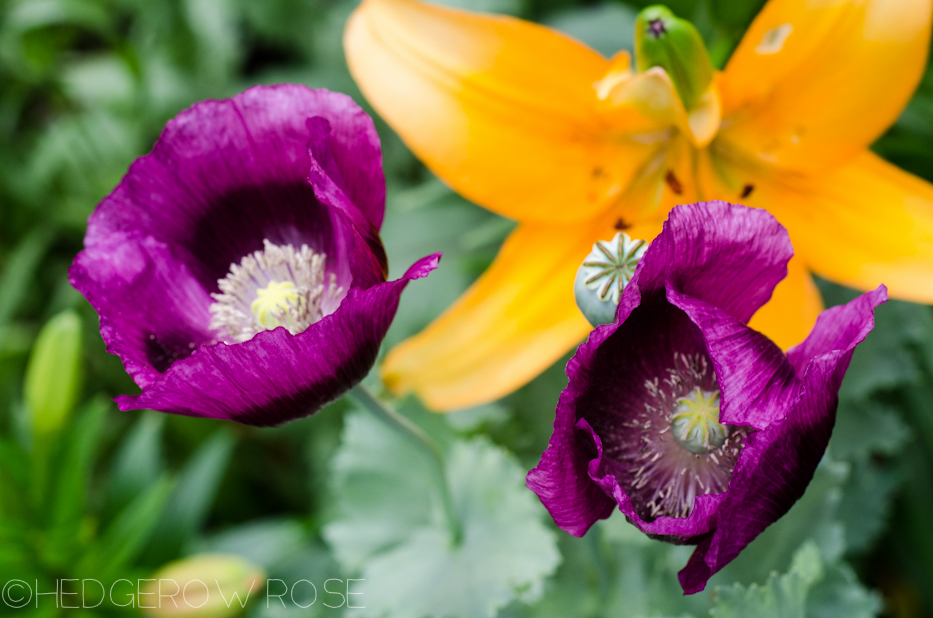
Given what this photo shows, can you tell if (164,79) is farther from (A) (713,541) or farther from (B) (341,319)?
(A) (713,541)

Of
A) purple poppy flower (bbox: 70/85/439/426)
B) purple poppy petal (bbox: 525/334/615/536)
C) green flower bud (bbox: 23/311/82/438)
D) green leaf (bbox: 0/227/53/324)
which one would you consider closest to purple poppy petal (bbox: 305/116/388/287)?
purple poppy flower (bbox: 70/85/439/426)

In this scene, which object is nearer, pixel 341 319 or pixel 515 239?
pixel 341 319

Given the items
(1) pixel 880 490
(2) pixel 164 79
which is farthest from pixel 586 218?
(2) pixel 164 79

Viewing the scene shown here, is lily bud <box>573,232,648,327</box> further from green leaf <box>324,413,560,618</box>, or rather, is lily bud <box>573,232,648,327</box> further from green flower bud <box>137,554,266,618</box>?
green flower bud <box>137,554,266,618</box>

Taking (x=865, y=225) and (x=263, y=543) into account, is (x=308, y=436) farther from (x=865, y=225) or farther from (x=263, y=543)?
(x=865, y=225)

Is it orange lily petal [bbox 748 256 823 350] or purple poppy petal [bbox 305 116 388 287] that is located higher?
purple poppy petal [bbox 305 116 388 287]

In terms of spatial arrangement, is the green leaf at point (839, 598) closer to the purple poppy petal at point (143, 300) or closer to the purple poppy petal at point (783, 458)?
the purple poppy petal at point (783, 458)

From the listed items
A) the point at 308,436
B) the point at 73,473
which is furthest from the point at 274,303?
the point at 308,436
